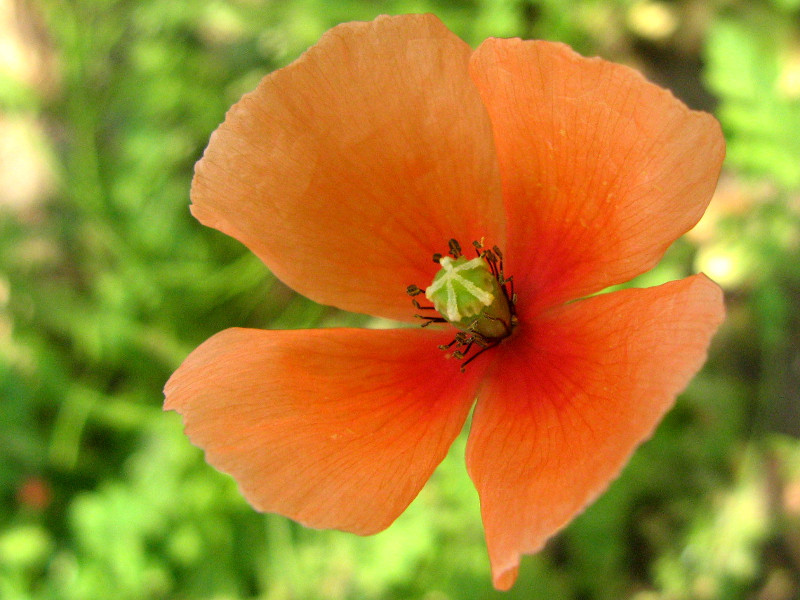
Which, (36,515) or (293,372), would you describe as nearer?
(293,372)

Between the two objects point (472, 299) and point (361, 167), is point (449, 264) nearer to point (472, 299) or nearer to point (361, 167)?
point (472, 299)

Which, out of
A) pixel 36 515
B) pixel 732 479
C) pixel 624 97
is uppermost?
pixel 624 97

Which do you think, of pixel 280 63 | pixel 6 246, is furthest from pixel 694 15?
pixel 6 246

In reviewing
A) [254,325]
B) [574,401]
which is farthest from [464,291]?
[254,325]

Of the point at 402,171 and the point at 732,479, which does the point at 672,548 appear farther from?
the point at 402,171

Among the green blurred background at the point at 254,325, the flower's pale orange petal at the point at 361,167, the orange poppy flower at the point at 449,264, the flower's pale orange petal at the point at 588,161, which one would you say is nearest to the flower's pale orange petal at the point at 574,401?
the orange poppy flower at the point at 449,264

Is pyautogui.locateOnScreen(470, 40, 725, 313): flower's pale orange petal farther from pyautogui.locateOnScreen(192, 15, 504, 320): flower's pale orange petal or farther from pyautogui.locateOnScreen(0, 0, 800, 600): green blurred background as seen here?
pyautogui.locateOnScreen(0, 0, 800, 600): green blurred background

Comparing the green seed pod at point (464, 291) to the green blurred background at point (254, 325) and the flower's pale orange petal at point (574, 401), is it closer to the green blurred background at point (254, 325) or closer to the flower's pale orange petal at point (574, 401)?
the flower's pale orange petal at point (574, 401)
